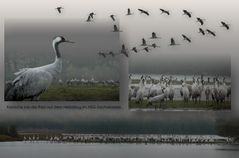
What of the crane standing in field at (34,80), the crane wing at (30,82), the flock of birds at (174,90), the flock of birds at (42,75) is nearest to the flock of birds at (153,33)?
the flock of birds at (42,75)

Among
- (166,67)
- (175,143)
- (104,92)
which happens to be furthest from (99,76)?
(175,143)

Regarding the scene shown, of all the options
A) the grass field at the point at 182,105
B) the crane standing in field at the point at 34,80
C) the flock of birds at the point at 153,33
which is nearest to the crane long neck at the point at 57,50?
the crane standing in field at the point at 34,80

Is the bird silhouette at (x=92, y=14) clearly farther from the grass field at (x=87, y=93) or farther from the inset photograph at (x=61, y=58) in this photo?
the grass field at (x=87, y=93)

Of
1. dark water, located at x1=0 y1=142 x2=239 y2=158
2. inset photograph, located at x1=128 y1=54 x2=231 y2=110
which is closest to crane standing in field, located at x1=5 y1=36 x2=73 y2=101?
dark water, located at x1=0 y1=142 x2=239 y2=158

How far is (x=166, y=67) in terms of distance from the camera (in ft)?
15.3

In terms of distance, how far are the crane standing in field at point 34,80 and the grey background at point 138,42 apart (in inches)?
4.5

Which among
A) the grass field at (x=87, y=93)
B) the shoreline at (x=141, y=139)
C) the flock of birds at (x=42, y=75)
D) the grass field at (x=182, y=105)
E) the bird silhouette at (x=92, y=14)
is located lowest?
the shoreline at (x=141, y=139)

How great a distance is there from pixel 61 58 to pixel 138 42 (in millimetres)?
671

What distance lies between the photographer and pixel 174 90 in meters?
4.66

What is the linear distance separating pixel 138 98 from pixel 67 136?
684 millimetres

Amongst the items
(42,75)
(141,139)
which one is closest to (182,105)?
(141,139)

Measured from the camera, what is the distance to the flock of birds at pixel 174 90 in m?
4.61

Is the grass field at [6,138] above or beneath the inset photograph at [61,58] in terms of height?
beneath

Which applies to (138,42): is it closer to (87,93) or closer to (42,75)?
(87,93)
